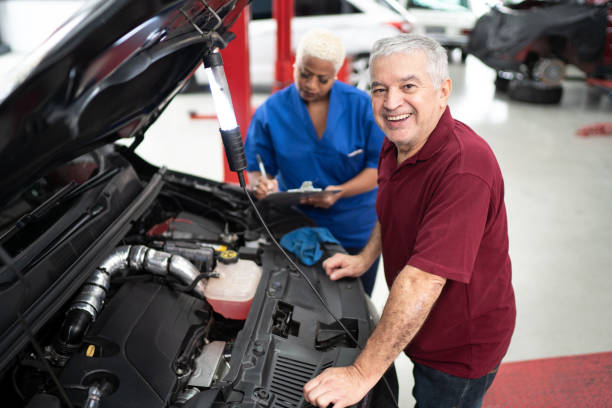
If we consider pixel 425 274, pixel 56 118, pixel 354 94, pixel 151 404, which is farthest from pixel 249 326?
pixel 354 94

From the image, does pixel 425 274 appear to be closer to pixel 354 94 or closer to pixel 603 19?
pixel 354 94

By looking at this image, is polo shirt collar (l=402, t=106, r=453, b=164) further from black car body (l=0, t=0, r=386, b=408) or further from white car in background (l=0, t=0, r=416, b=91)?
white car in background (l=0, t=0, r=416, b=91)

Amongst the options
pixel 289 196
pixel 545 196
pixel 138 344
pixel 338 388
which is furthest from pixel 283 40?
pixel 338 388

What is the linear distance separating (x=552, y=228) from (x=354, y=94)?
246cm

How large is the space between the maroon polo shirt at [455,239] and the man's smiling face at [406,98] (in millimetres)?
42

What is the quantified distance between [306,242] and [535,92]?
594cm

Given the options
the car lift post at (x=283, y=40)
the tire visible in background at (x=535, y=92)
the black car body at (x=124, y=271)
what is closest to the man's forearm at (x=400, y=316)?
the black car body at (x=124, y=271)

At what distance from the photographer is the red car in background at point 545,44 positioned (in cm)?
597

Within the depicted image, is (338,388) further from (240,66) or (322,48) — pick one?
(240,66)

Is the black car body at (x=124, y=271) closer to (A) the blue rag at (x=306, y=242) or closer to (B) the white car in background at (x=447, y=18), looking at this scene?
(A) the blue rag at (x=306, y=242)

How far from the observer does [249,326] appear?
1.34 meters

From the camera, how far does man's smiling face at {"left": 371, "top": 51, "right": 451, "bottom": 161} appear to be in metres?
1.15

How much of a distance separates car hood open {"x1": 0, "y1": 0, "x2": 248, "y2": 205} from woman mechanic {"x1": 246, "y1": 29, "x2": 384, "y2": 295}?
3.23 ft

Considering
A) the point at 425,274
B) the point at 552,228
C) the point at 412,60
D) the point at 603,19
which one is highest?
the point at 412,60
